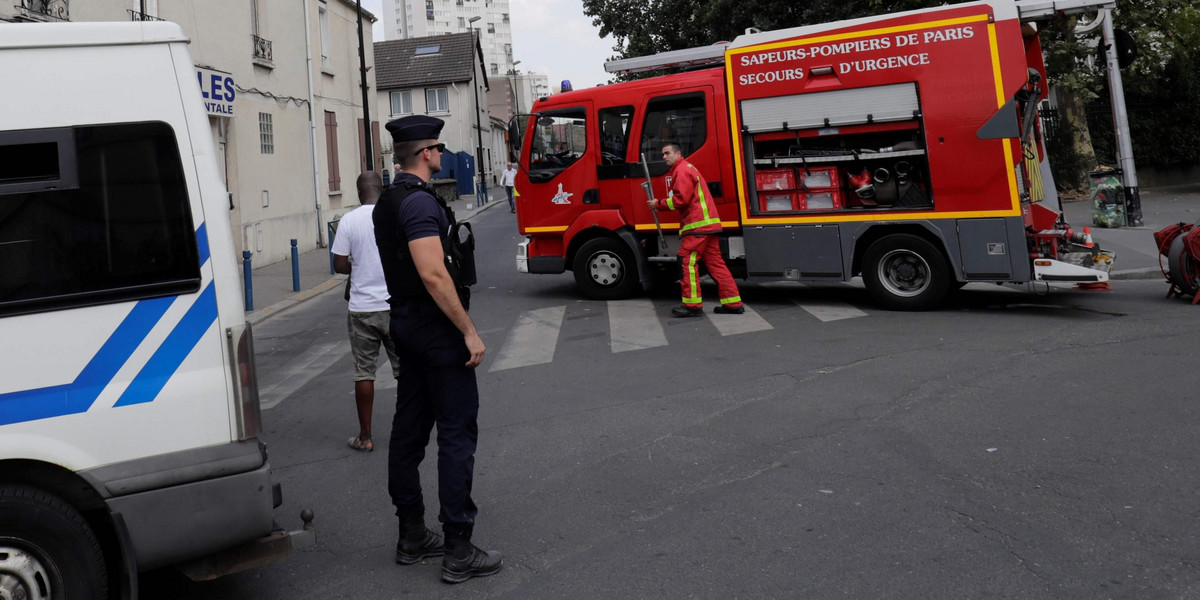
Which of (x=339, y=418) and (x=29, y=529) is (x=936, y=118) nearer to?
(x=339, y=418)

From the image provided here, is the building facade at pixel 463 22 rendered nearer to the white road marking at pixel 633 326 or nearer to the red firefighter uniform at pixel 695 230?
the white road marking at pixel 633 326

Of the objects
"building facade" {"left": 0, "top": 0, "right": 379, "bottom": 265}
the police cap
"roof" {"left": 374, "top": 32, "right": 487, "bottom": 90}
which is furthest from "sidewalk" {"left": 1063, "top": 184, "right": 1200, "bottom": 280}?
"roof" {"left": 374, "top": 32, "right": 487, "bottom": 90}

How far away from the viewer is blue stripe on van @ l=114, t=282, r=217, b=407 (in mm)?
3457

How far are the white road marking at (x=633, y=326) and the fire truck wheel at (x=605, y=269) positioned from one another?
17 cm

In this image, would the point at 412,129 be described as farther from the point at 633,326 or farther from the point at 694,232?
the point at 694,232

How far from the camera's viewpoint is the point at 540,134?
504 inches

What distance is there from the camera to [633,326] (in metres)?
10.4

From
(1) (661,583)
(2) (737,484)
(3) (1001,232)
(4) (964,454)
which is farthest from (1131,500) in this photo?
(3) (1001,232)

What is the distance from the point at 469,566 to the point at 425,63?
57.6 meters

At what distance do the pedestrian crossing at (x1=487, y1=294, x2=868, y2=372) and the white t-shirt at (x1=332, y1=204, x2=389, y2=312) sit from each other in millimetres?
2340

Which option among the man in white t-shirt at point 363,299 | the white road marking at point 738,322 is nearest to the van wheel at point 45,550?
the man in white t-shirt at point 363,299

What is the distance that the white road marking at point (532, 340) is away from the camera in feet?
29.3

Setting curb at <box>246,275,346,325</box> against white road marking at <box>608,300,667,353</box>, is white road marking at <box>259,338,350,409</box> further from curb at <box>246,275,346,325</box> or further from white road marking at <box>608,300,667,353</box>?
white road marking at <box>608,300,667,353</box>

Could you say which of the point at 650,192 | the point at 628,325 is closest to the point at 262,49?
the point at 650,192
